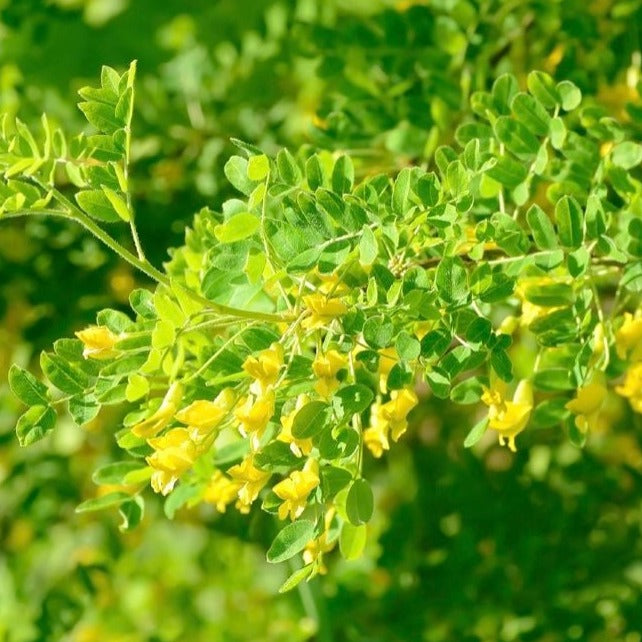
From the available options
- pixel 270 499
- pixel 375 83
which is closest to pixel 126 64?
pixel 375 83

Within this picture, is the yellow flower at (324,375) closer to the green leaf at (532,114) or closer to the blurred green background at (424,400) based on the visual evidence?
the green leaf at (532,114)

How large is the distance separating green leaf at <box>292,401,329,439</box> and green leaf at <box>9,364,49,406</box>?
0.17 metres

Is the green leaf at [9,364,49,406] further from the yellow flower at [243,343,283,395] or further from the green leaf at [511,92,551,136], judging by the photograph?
the green leaf at [511,92,551,136]

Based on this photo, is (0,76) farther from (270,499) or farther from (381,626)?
(270,499)

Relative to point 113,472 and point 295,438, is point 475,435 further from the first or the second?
point 113,472

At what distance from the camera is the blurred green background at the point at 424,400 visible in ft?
3.98

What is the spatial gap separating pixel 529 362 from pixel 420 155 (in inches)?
11.7

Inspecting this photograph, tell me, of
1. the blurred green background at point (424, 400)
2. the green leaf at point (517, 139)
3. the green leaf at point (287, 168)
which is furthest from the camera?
the blurred green background at point (424, 400)

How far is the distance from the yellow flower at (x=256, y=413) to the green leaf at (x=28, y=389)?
0.15 m

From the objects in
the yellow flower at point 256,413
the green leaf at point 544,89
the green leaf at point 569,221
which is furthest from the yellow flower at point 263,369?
the green leaf at point 544,89

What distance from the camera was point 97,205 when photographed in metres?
0.77

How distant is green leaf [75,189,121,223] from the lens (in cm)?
77

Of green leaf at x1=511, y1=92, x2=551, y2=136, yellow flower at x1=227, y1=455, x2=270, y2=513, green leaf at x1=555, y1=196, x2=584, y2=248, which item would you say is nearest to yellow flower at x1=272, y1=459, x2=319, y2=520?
yellow flower at x1=227, y1=455, x2=270, y2=513

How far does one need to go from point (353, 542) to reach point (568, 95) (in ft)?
1.19
